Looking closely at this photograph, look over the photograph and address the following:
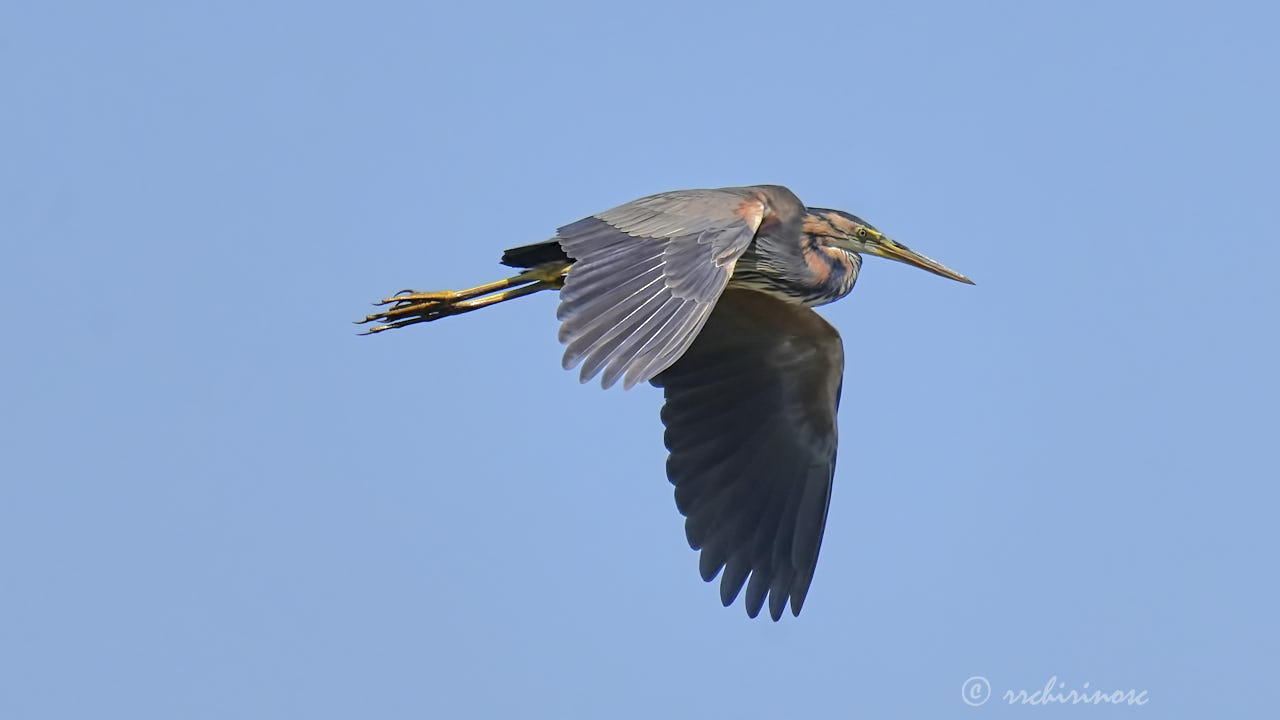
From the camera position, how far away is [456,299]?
28.1 ft

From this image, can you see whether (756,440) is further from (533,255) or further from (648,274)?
(648,274)

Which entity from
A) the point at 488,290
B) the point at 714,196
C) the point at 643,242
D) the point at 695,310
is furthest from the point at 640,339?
the point at 488,290

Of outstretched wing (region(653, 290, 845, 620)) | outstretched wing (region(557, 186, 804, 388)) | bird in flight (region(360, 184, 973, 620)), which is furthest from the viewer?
outstretched wing (region(653, 290, 845, 620))

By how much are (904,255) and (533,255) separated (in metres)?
2.05

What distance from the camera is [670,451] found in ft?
29.5

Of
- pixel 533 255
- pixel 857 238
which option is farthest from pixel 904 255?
pixel 533 255

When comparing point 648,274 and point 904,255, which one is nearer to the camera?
point 648,274

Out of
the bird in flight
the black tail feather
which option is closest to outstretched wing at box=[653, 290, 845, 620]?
the bird in flight

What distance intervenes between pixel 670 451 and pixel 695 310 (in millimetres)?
2436

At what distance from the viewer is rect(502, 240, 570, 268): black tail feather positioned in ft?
26.8

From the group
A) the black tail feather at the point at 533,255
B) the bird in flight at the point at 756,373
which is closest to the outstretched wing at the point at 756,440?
the bird in flight at the point at 756,373

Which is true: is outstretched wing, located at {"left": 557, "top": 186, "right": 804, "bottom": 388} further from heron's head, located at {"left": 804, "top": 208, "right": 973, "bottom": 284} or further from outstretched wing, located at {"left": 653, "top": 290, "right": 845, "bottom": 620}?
outstretched wing, located at {"left": 653, "top": 290, "right": 845, "bottom": 620}

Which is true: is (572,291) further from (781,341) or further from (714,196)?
(781,341)

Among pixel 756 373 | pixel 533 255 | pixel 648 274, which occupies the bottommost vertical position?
pixel 648 274
